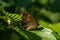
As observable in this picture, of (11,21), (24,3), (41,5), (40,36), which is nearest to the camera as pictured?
(40,36)

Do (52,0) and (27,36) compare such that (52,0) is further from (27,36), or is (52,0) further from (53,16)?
(27,36)

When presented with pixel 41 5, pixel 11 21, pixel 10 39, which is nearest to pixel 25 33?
pixel 11 21

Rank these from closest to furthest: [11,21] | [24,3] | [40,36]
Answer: [40,36], [11,21], [24,3]
